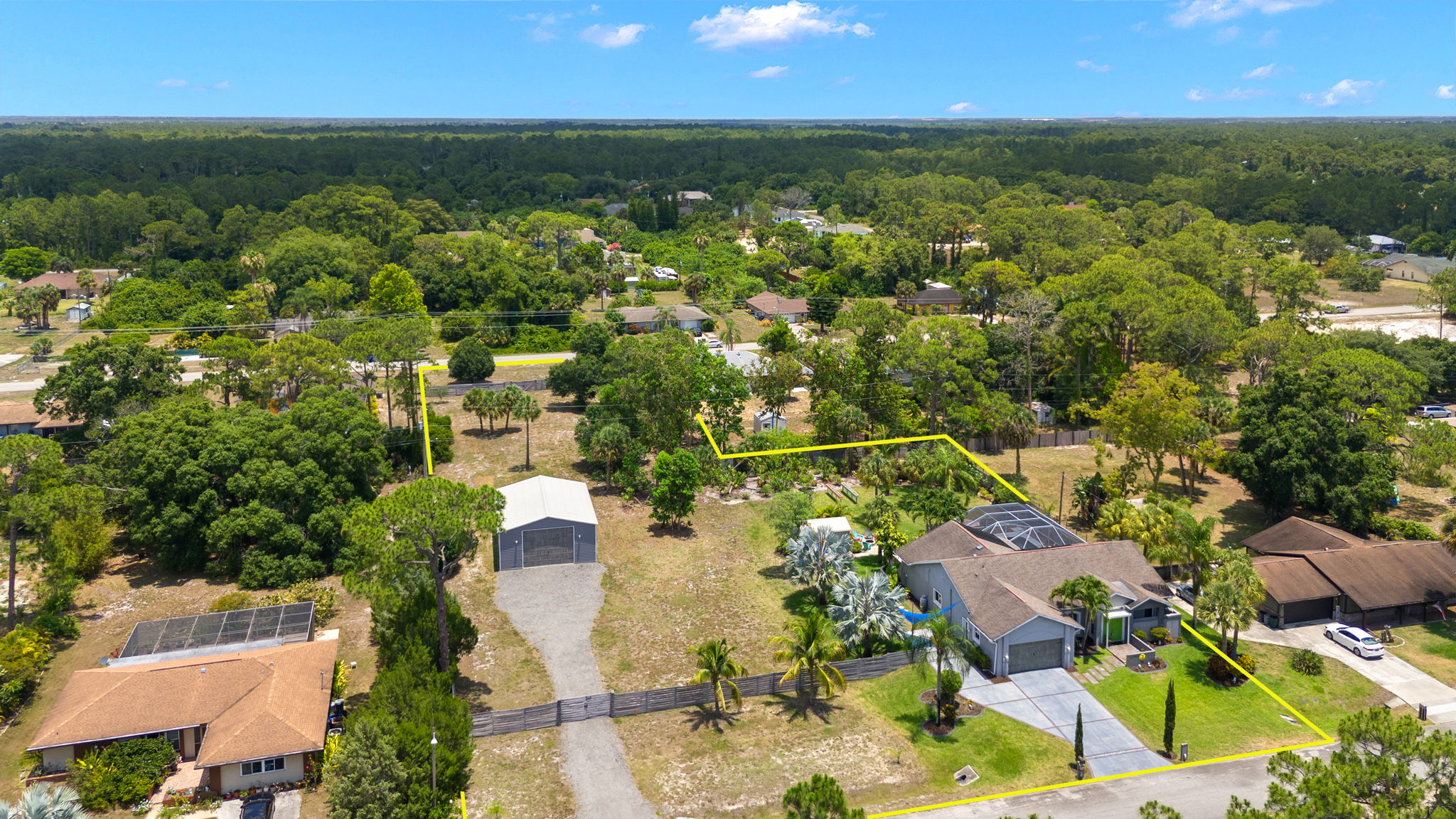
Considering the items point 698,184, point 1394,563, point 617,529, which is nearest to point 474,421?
point 617,529

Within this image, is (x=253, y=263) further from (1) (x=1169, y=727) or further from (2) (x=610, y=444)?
(1) (x=1169, y=727)

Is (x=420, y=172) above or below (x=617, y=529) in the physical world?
above

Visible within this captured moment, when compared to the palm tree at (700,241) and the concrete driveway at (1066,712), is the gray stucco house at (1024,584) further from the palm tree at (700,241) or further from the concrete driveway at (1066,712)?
the palm tree at (700,241)

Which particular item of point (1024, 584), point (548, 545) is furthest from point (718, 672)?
point (548, 545)

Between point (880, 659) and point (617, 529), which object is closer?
point (880, 659)

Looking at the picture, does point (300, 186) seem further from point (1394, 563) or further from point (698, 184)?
point (1394, 563)

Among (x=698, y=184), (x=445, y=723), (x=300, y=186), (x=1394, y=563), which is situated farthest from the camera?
(x=698, y=184)

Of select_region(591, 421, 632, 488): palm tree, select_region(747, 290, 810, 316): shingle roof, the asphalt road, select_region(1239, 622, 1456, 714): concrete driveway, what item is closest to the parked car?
the asphalt road
